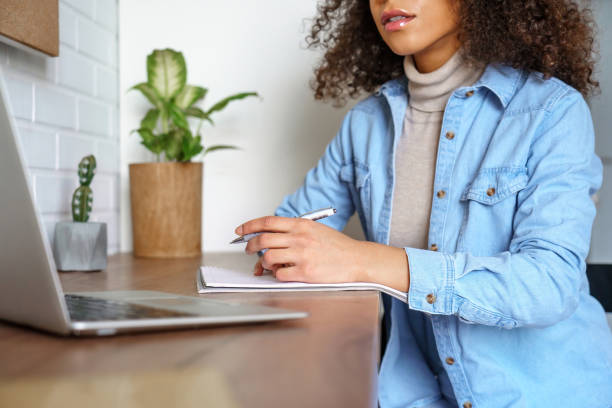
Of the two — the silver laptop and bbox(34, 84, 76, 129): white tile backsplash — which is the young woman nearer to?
the silver laptop

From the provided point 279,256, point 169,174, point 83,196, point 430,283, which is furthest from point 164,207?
point 430,283

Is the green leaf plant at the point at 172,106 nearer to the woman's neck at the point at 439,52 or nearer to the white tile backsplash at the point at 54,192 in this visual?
the white tile backsplash at the point at 54,192

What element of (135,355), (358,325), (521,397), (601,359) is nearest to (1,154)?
(135,355)

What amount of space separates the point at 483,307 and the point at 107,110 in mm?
1216

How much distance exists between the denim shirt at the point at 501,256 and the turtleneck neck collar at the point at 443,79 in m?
0.06

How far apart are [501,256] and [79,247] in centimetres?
77

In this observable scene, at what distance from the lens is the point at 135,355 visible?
0.44m

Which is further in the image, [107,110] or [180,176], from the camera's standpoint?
[107,110]

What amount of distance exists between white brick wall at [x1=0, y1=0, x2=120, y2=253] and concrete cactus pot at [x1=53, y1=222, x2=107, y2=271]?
0.14 meters

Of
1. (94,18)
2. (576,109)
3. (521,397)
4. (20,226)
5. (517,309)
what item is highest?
(94,18)

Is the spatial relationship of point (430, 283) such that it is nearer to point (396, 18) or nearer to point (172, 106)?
Result: point (396, 18)

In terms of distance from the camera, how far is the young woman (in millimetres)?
849

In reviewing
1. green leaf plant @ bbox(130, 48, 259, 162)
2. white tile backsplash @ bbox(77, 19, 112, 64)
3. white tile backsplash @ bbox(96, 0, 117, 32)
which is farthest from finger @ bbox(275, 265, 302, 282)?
white tile backsplash @ bbox(96, 0, 117, 32)

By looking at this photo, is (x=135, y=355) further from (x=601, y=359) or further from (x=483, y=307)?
(x=601, y=359)
